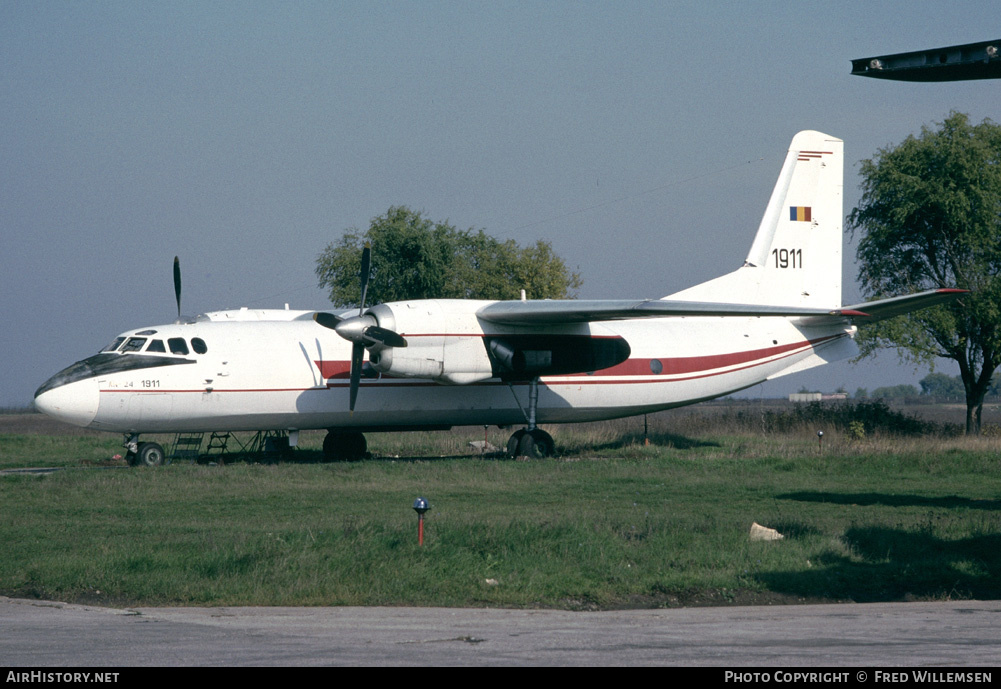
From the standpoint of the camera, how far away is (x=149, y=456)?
2497 cm

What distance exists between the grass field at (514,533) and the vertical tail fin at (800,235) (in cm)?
795

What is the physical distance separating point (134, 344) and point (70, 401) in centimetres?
222

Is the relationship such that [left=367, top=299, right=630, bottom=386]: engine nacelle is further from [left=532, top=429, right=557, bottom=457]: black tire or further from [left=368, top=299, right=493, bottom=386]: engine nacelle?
[left=532, top=429, right=557, bottom=457]: black tire

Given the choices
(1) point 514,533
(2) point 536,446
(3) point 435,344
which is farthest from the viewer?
(2) point 536,446

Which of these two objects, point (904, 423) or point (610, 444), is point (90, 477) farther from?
point (904, 423)

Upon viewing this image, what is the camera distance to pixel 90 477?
2138 cm

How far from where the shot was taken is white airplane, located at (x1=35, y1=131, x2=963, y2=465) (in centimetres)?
2492

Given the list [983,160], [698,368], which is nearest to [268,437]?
[698,368]

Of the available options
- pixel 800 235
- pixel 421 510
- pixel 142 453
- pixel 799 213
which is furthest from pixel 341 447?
pixel 799 213

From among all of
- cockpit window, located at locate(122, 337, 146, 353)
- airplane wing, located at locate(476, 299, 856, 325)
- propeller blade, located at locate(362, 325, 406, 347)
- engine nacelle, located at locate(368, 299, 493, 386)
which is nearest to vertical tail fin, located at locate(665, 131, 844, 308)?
airplane wing, located at locate(476, 299, 856, 325)

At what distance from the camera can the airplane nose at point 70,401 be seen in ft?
77.3

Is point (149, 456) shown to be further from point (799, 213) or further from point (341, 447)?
point (799, 213)

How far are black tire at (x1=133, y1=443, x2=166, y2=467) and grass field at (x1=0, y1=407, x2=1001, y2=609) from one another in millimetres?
927

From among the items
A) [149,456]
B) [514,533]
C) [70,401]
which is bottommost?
[149,456]
